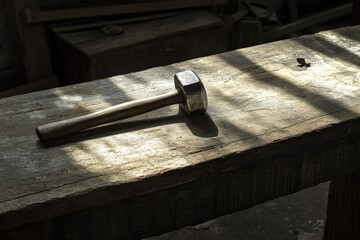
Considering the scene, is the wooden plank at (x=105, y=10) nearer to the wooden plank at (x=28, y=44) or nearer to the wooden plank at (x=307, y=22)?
the wooden plank at (x=28, y=44)

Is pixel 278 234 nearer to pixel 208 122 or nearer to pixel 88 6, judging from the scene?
pixel 208 122

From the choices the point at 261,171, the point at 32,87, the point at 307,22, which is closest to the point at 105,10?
the point at 32,87

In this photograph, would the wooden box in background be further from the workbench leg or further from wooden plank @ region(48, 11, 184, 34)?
the workbench leg

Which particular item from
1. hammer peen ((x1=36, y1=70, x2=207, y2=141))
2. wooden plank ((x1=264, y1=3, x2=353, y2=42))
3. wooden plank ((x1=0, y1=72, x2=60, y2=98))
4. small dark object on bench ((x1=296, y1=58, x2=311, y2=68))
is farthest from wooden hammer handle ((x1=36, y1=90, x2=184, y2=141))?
wooden plank ((x1=264, y1=3, x2=353, y2=42))

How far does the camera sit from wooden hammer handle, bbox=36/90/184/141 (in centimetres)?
159

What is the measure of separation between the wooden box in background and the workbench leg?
1.53 m

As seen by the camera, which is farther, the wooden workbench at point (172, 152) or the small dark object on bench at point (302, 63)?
the small dark object on bench at point (302, 63)

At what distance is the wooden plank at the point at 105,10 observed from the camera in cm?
368

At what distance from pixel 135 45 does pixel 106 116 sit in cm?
202

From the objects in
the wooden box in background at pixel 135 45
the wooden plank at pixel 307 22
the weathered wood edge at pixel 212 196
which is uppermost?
the weathered wood edge at pixel 212 196

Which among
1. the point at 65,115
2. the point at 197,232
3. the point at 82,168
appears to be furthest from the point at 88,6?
the point at 82,168

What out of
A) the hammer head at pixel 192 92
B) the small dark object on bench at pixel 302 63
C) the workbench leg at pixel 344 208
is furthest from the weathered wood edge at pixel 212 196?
the workbench leg at pixel 344 208

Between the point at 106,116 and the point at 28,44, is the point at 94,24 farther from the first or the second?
the point at 106,116

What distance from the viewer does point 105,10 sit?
382 cm
